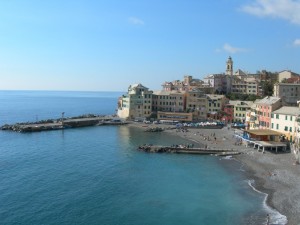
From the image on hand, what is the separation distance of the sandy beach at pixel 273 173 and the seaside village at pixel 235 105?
3304 mm

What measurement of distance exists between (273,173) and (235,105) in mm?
54963

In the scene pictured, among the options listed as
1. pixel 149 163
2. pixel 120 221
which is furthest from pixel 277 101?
pixel 120 221

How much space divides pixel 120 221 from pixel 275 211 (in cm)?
1544

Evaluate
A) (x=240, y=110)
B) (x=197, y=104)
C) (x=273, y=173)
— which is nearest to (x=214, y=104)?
(x=197, y=104)

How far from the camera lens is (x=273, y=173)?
49.4 metres

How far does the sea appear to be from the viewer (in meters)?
34.8

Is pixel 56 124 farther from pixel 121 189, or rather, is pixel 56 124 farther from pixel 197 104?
pixel 121 189

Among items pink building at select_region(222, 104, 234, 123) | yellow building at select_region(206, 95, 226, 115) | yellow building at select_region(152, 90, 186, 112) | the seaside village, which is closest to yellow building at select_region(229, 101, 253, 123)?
the seaside village

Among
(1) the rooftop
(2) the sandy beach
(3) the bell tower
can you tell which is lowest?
(2) the sandy beach

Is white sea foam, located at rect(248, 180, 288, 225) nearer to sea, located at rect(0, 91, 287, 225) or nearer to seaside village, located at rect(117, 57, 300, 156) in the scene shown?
sea, located at rect(0, 91, 287, 225)

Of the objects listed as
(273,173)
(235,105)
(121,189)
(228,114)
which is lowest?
(121,189)

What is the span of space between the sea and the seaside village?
48.5 feet

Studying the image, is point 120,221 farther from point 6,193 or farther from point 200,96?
point 200,96

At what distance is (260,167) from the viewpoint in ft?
175
